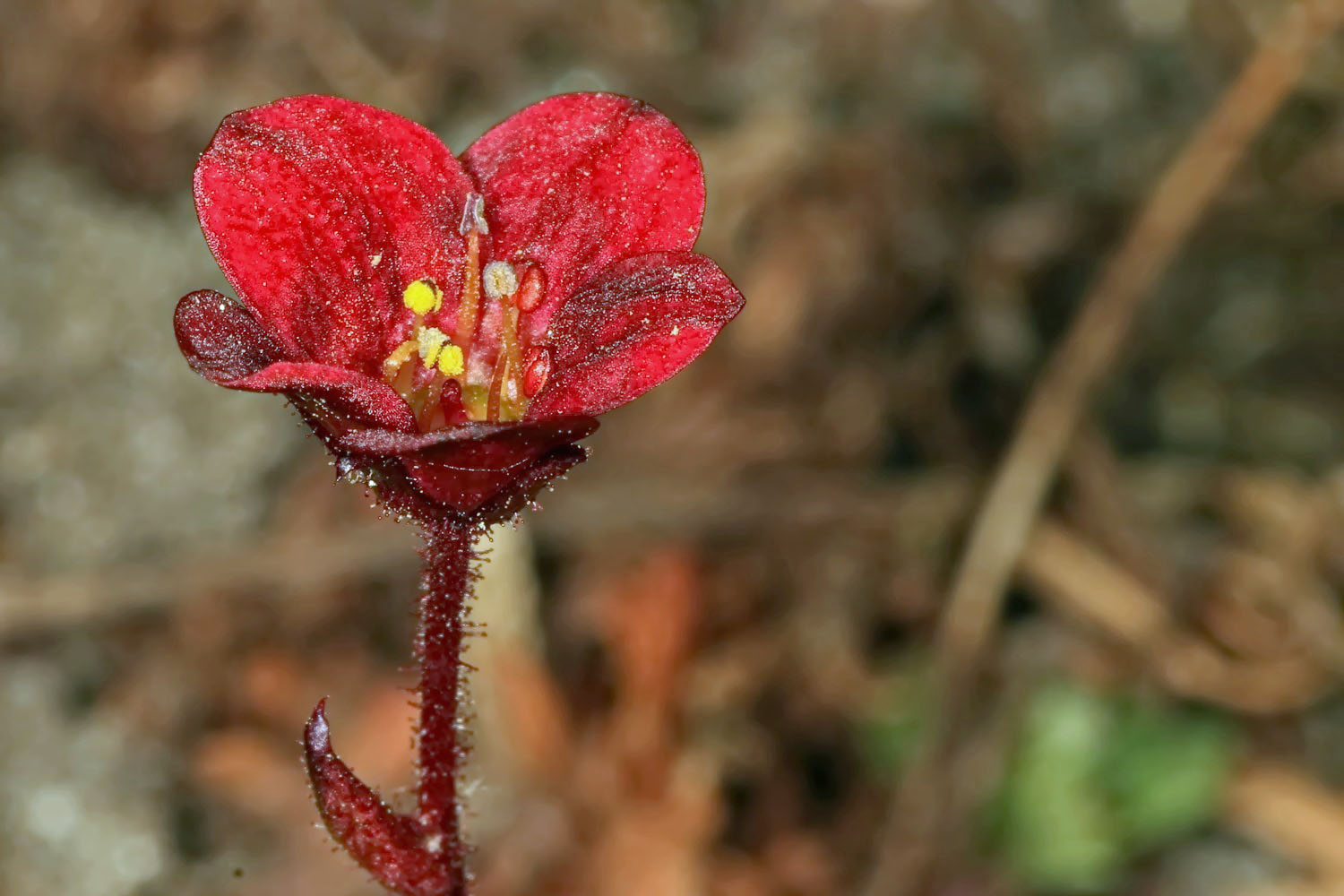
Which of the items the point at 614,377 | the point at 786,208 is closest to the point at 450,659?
the point at 614,377

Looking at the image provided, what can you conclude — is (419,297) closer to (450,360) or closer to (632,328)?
(450,360)

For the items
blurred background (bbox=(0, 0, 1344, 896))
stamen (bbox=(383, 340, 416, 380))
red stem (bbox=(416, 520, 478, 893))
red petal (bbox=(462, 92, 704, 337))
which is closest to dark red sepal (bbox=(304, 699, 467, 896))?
red stem (bbox=(416, 520, 478, 893))

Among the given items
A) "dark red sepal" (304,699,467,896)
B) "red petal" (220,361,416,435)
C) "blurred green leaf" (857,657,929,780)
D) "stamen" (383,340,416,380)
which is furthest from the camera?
"blurred green leaf" (857,657,929,780)

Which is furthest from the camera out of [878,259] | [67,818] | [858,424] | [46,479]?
[878,259]

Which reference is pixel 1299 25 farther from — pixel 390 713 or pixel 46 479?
pixel 46 479

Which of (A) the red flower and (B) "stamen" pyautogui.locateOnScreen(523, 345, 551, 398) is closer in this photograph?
(A) the red flower

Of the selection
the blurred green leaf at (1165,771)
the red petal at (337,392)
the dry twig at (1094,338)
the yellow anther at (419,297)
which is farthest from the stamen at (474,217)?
the blurred green leaf at (1165,771)

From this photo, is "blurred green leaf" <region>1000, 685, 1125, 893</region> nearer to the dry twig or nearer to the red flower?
the dry twig
